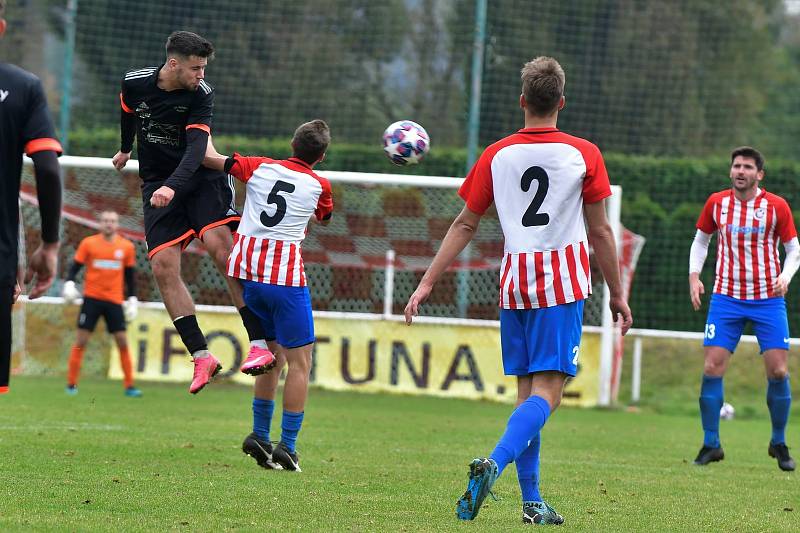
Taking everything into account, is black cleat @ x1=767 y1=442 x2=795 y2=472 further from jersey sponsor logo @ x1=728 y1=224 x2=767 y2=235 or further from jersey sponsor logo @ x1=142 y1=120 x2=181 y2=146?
jersey sponsor logo @ x1=142 y1=120 x2=181 y2=146

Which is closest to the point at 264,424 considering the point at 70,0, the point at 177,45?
the point at 177,45

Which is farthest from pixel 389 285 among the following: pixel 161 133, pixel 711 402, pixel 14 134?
pixel 14 134

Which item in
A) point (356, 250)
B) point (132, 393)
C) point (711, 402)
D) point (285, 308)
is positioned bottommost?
point (132, 393)

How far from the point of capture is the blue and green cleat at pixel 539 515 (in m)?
5.51

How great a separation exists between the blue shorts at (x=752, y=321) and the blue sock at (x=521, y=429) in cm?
404

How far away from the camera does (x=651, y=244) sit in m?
18.9

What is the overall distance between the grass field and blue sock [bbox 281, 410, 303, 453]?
0.82ft

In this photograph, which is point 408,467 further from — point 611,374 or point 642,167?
point 642,167

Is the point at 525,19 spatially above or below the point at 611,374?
above

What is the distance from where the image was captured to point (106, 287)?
45.6ft

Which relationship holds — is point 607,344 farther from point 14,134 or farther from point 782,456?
point 14,134

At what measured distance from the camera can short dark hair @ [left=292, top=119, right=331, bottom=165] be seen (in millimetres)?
7477

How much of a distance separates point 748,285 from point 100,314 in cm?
783

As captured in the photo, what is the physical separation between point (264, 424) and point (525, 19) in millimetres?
12915
